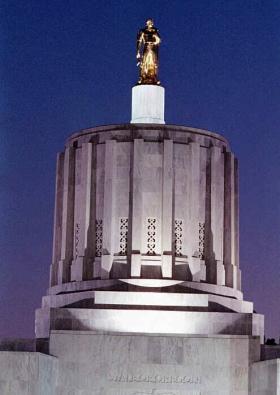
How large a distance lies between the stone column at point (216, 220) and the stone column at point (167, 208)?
6.64 feet

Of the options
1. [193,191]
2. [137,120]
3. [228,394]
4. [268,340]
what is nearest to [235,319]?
[228,394]

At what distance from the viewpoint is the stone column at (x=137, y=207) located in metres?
44.6

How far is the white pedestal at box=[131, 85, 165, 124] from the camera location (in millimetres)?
47406

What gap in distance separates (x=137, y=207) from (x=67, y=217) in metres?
3.19

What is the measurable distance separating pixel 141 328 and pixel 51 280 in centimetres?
635

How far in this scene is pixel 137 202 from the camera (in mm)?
45344

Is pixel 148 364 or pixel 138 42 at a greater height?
pixel 138 42

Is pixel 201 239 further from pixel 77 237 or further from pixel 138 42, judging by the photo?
pixel 138 42

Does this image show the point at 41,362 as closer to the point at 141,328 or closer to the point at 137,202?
the point at 141,328

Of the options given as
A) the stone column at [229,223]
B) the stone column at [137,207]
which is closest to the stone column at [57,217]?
the stone column at [137,207]

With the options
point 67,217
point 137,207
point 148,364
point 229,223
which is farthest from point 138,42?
point 148,364

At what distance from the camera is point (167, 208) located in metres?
45.3

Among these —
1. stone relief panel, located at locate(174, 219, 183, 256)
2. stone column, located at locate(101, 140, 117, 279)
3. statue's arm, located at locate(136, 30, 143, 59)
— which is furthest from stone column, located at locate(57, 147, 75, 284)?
statue's arm, located at locate(136, 30, 143, 59)

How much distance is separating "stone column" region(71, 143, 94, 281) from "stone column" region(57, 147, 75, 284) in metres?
0.48
